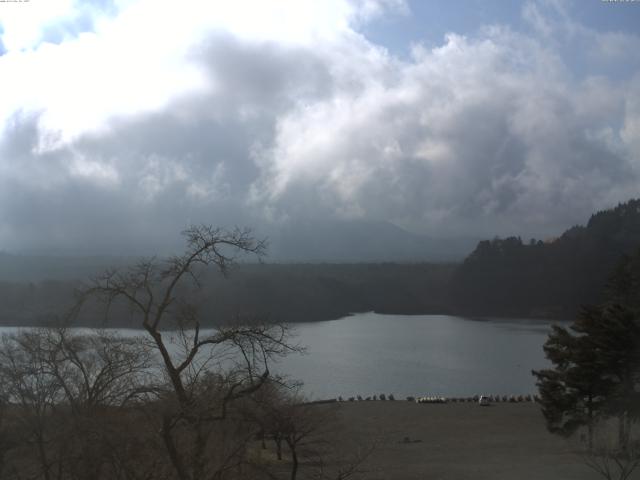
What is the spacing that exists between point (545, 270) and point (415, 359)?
4559cm

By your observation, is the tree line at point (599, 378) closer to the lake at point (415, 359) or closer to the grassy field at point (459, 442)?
the grassy field at point (459, 442)

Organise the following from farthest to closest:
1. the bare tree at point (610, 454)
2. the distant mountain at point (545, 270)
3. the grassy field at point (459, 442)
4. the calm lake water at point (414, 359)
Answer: the distant mountain at point (545, 270) < the calm lake water at point (414, 359) < the grassy field at point (459, 442) < the bare tree at point (610, 454)

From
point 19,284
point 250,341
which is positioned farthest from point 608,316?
point 19,284

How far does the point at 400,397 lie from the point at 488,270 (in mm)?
56834

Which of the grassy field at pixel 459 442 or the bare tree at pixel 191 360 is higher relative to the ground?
the bare tree at pixel 191 360

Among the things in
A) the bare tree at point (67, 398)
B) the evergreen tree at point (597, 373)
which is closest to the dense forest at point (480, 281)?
the evergreen tree at point (597, 373)

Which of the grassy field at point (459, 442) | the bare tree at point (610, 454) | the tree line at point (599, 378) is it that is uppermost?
the tree line at point (599, 378)

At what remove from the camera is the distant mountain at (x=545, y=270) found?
245 ft

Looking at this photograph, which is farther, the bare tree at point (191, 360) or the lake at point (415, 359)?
the lake at point (415, 359)

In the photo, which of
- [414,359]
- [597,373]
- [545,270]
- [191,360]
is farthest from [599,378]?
[545,270]

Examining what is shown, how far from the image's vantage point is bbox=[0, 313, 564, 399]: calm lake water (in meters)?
32.3

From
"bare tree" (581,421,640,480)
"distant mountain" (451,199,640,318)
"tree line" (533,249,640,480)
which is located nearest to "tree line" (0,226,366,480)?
"bare tree" (581,421,640,480)

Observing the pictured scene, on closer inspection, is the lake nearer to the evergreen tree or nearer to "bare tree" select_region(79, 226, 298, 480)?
the evergreen tree

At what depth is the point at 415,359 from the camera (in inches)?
1631
